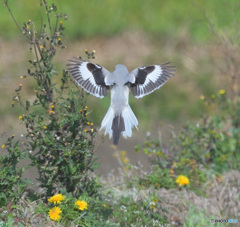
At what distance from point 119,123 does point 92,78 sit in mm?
332

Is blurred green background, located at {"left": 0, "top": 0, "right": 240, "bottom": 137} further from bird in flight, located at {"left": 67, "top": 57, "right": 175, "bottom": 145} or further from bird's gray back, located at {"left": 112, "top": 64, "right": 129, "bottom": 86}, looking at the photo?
bird's gray back, located at {"left": 112, "top": 64, "right": 129, "bottom": 86}

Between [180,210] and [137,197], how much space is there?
0.36 m

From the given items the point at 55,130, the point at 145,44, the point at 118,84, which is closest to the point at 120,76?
the point at 118,84

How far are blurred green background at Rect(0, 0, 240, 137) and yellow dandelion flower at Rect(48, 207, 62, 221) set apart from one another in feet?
9.81

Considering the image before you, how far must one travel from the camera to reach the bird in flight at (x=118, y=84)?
3590 millimetres

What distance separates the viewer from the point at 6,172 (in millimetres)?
3811

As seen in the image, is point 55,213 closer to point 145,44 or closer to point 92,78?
point 92,78

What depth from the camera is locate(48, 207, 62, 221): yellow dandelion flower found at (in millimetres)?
3715

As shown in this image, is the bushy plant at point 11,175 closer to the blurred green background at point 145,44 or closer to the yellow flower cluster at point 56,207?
the yellow flower cluster at point 56,207

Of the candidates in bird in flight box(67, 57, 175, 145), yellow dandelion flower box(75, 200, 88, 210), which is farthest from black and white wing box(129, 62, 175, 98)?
yellow dandelion flower box(75, 200, 88, 210)

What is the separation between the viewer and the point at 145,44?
8.43 meters

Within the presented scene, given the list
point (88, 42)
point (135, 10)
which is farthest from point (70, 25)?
point (135, 10)

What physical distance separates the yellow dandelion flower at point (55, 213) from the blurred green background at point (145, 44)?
2.99m

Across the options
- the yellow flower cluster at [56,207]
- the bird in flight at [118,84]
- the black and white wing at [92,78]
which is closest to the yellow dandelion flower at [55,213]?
the yellow flower cluster at [56,207]
